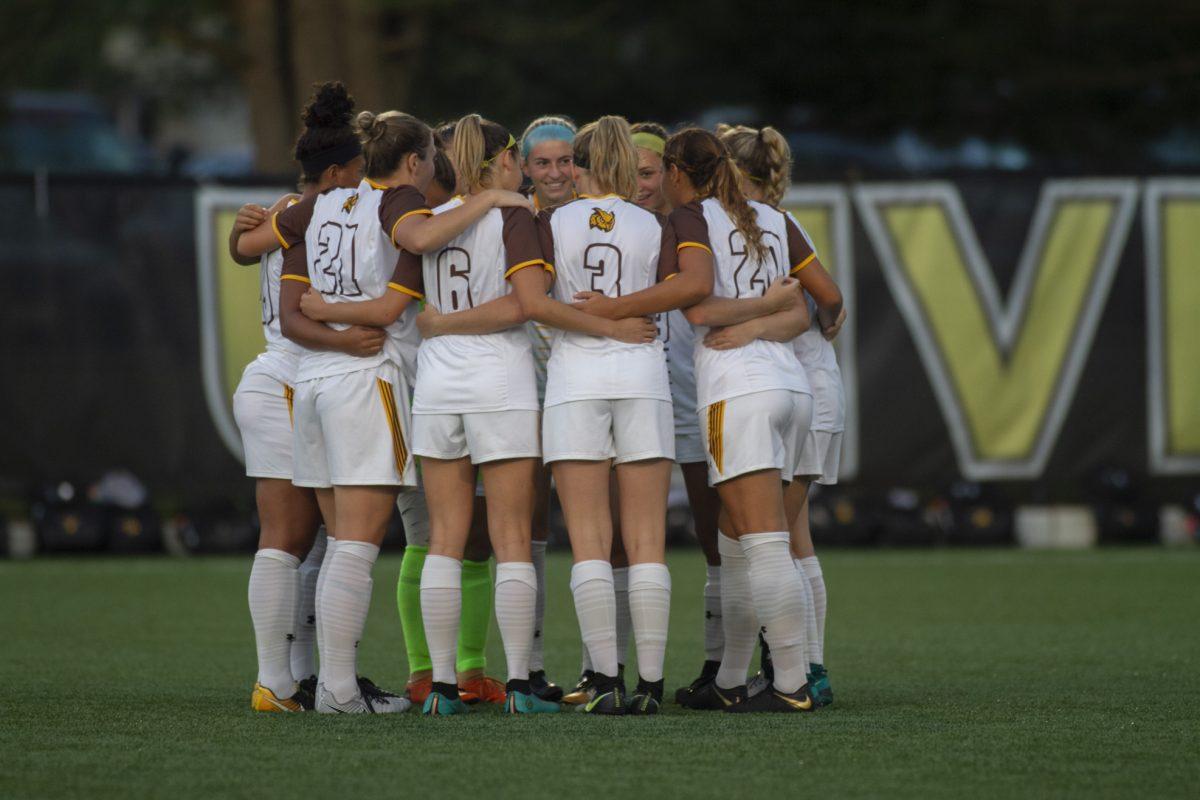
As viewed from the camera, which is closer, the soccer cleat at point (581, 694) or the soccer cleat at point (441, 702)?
the soccer cleat at point (441, 702)

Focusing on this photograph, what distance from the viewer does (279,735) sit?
5.66 m

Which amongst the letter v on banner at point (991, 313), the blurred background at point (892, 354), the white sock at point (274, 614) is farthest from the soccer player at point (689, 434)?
the letter v on banner at point (991, 313)

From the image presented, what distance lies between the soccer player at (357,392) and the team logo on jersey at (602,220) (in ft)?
0.81

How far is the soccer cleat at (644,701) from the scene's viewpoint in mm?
6043

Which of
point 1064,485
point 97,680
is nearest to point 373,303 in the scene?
point 97,680

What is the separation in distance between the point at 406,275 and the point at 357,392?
0.43 metres

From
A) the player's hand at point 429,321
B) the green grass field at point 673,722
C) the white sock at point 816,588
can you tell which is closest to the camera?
the green grass field at point 673,722

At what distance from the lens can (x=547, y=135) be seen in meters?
6.47

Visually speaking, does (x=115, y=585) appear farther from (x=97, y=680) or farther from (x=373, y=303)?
(x=373, y=303)

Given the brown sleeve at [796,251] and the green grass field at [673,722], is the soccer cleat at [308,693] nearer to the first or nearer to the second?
the green grass field at [673,722]

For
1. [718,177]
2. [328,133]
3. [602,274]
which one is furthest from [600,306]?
[328,133]

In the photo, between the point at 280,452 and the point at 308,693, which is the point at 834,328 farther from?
the point at 308,693

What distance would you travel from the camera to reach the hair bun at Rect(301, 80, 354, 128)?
630cm

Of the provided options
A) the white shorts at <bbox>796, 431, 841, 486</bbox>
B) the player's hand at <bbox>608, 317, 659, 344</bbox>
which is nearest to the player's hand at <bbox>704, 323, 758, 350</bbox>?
the player's hand at <bbox>608, 317, 659, 344</bbox>
